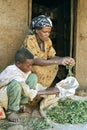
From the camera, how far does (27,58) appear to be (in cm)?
460

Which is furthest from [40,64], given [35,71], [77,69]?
[77,69]

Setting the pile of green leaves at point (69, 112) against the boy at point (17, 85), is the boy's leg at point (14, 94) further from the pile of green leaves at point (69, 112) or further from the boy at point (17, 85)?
the pile of green leaves at point (69, 112)

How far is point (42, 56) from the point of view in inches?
203

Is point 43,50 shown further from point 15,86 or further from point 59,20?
point 59,20

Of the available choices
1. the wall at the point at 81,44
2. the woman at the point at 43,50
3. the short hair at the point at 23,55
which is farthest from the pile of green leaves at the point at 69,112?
the wall at the point at 81,44

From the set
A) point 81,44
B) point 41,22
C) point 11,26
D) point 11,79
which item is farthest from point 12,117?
point 81,44

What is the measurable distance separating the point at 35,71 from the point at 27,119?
728mm

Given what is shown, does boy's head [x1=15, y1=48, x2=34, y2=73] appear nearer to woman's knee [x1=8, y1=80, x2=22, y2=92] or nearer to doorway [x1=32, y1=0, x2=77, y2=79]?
woman's knee [x1=8, y1=80, x2=22, y2=92]

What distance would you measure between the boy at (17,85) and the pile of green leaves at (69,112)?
0.47 meters

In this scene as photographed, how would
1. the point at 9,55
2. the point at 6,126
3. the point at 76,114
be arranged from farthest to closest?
the point at 9,55 → the point at 76,114 → the point at 6,126

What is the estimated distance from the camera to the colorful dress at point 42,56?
197 inches

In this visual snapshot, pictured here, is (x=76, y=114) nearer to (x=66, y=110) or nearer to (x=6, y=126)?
(x=66, y=110)

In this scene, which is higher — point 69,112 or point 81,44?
point 81,44

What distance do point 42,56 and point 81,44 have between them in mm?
1358
